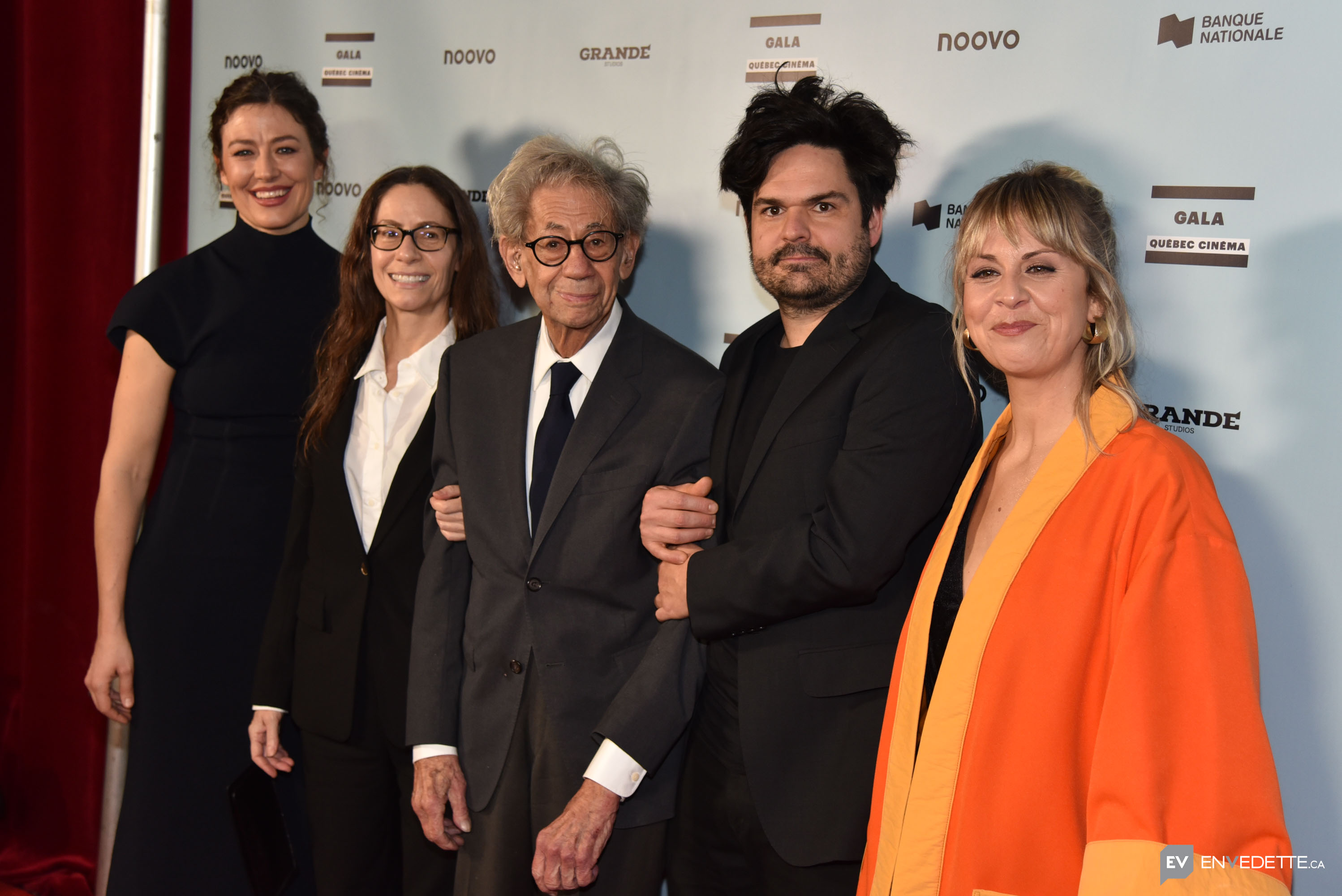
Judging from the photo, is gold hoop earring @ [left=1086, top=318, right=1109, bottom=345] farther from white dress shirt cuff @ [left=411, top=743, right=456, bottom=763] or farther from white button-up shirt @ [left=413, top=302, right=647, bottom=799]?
white dress shirt cuff @ [left=411, top=743, right=456, bottom=763]

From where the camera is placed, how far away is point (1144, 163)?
2023mm

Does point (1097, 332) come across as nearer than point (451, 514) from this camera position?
Yes

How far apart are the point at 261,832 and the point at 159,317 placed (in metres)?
1.36

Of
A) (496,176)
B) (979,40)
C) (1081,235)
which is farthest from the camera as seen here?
(496,176)

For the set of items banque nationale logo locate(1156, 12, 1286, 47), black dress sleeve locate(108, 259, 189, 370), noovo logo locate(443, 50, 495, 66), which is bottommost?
black dress sleeve locate(108, 259, 189, 370)

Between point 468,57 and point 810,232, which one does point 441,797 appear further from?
point 468,57

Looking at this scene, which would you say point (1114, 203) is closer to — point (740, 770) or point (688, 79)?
point (688, 79)

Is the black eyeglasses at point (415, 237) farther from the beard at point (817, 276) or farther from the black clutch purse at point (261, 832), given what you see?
the black clutch purse at point (261, 832)

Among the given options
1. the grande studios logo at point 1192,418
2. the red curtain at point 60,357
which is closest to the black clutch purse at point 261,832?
the red curtain at point 60,357

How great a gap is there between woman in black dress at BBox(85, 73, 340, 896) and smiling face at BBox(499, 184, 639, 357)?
86 centimetres

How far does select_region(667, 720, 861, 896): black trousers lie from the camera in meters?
1.75

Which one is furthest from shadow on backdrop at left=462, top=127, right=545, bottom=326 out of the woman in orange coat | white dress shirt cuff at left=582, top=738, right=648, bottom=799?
the woman in orange coat

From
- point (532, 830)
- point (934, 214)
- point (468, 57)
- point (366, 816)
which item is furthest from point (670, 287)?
point (366, 816)

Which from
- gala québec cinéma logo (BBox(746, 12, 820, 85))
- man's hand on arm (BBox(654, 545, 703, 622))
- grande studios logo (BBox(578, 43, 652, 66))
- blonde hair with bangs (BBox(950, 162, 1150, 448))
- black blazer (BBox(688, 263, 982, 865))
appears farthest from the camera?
grande studios logo (BBox(578, 43, 652, 66))
